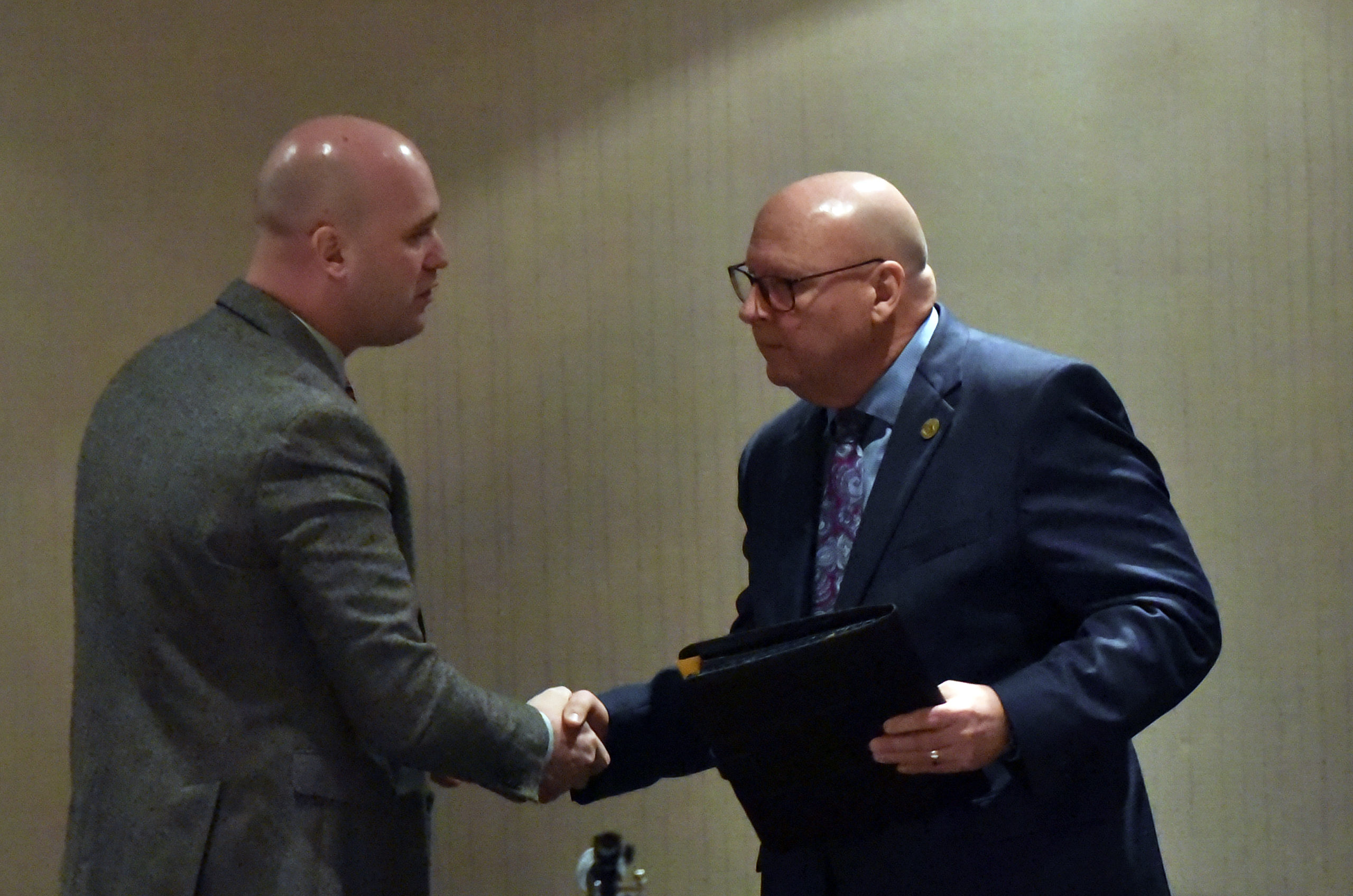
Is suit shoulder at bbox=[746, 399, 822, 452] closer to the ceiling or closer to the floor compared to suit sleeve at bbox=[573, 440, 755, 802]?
closer to the ceiling

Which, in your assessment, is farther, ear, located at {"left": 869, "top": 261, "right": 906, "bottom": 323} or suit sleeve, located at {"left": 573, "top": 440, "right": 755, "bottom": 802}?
suit sleeve, located at {"left": 573, "top": 440, "right": 755, "bottom": 802}

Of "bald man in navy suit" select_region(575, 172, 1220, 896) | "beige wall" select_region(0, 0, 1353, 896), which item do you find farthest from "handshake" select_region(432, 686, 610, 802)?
"beige wall" select_region(0, 0, 1353, 896)

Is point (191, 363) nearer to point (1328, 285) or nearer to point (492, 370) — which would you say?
point (492, 370)

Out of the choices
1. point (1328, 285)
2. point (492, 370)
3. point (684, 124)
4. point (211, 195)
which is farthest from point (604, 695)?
point (1328, 285)

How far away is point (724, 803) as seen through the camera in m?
2.76

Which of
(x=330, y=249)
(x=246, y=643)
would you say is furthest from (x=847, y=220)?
(x=246, y=643)

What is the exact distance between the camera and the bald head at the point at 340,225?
5.63 feet

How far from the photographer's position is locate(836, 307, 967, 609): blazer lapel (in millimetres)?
1729

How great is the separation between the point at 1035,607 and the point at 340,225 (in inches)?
37.6

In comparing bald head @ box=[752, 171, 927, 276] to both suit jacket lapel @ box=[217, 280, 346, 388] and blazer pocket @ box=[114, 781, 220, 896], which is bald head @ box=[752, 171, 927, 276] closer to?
suit jacket lapel @ box=[217, 280, 346, 388]

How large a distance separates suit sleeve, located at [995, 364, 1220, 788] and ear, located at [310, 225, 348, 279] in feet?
2.78

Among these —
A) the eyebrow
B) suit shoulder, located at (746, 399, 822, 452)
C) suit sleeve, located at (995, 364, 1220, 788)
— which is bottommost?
suit sleeve, located at (995, 364, 1220, 788)

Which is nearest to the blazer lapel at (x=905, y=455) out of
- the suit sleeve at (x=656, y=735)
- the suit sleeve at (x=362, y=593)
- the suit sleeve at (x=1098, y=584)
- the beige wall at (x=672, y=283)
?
the suit sleeve at (x=1098, y=584)

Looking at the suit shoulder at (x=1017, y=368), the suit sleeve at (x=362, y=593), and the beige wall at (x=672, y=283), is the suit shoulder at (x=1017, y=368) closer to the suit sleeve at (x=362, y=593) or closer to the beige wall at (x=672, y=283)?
the suit sleeve at (x=362, y=593)
